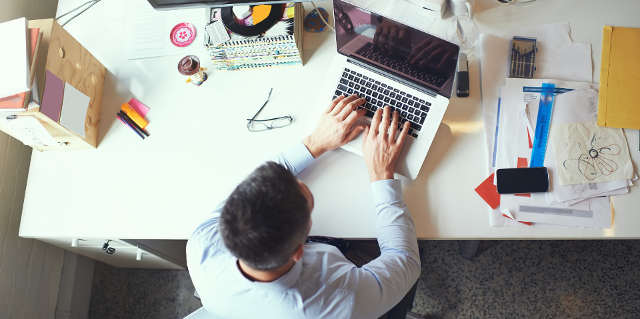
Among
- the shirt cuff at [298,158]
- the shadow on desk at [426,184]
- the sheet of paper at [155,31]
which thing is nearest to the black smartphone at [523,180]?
the shadow on desk at [426,184]

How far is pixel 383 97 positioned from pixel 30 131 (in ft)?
3.09

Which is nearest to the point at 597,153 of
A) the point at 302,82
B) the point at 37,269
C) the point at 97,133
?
the point at 302,82

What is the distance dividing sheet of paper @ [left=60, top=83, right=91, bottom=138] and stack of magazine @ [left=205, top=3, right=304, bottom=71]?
0.38 metres

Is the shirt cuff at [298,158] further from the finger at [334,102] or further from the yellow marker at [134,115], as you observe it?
the yellow marker at [134,115]

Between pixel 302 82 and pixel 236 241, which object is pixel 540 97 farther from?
pixel 236 241

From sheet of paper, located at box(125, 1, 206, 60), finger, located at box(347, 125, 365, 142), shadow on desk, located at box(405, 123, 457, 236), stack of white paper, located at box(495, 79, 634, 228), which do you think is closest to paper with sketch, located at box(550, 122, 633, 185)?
stack of white paper, located at box(495, 79, 634, 228)

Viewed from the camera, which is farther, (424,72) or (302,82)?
(302,82)

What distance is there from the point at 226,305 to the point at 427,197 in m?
0.54

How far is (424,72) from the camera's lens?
1010mm

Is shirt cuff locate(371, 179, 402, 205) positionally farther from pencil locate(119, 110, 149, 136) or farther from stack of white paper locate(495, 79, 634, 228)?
pencil locate(119, 110, 149, 136)

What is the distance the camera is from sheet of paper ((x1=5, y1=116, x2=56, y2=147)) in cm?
101

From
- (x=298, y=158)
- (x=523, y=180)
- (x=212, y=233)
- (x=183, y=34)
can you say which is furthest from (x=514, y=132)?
(x=183, y=34)

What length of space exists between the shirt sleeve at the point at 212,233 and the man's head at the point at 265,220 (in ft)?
0.69

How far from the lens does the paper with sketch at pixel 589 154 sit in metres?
0.97
